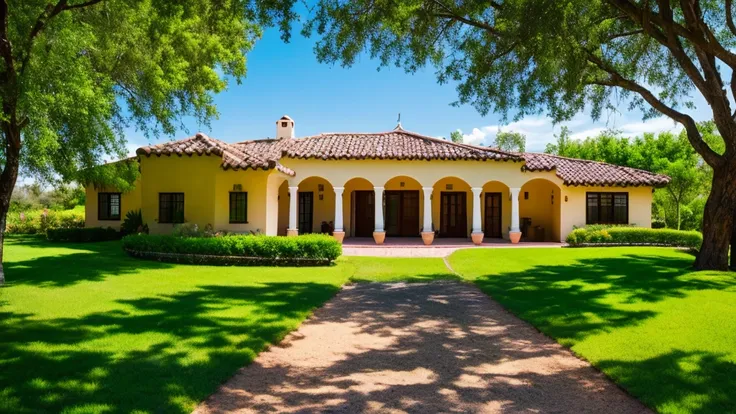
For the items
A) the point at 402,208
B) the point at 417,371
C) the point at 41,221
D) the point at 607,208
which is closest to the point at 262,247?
the point at 417,371

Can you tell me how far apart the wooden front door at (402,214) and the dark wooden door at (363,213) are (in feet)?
2.74

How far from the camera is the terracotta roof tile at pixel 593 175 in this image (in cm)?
2266

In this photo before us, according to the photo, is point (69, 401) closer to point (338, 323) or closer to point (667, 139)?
point (338, 323)

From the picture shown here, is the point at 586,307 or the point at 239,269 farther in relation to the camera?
the point at 239,269

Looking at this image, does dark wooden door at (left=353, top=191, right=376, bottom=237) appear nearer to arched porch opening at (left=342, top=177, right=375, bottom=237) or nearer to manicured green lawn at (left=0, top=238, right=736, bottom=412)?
arched porch opening at (left=342, top=177, right=375, bottom=237)

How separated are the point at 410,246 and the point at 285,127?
32.7 ft

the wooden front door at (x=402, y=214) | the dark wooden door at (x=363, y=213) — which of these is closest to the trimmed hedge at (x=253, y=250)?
the dark wooden door at (x=363, y=213)

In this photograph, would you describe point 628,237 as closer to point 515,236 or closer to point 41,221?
point 515,236

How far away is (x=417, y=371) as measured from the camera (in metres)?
5.28

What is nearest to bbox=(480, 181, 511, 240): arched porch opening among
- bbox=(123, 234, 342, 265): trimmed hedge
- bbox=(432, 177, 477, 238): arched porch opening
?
bbox=(432, 177, 477, 238): arched porch opening

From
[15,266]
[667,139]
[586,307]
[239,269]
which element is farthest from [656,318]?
[667,139]

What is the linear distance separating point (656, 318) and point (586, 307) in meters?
1.16

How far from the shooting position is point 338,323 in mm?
7555

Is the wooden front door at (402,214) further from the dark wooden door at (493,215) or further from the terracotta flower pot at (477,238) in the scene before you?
the terracotta flower pot at (477,238)
